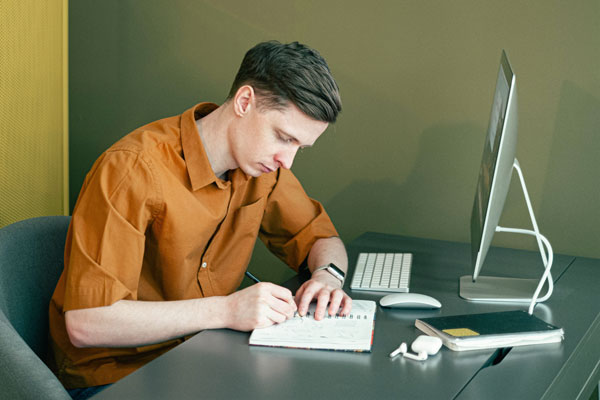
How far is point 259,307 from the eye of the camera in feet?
3.90

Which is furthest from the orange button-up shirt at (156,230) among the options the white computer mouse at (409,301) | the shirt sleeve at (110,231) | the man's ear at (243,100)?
the white computer mouse at (409,301)

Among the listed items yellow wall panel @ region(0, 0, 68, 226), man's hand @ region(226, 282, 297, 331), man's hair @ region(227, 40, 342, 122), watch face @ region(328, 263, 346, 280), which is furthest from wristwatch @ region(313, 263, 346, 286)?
yellow wall panel @ region(0, 0, 68, 226)

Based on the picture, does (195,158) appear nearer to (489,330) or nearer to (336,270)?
(336,270)

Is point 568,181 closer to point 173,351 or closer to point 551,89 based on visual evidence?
point 551,89

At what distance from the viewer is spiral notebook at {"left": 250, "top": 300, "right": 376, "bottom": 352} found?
44.0 inches

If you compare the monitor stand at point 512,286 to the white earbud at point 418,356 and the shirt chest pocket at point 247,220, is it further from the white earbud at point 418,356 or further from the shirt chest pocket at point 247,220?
the shirt chest pocket at point 247,220

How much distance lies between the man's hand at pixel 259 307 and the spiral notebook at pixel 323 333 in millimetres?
16

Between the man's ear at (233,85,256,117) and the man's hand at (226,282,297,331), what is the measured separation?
37 centimetres

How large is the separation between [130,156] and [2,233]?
324 millimetres

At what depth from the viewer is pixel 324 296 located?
1.30 m

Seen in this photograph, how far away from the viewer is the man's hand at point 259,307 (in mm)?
1183

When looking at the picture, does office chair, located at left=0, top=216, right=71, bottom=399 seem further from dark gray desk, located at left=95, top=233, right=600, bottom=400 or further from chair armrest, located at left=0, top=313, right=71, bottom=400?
dark gray desk, located at left=95, top=233, right=600, bottom=400

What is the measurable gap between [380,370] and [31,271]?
79 cm

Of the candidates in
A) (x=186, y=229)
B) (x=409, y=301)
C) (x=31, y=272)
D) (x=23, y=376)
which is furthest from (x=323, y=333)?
(x=31, y=272)
